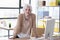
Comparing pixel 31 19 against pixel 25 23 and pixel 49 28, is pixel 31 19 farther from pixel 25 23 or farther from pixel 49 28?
pixel 49 28

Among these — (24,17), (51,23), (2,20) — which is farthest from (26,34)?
(2,20)

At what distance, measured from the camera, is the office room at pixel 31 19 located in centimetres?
287

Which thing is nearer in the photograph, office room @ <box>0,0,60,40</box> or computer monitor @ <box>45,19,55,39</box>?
computer monitor @ <box>45,19,55,39</box>

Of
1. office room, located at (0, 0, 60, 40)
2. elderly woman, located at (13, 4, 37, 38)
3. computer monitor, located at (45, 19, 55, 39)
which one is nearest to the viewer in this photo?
computer monitor, located at (45, 19, 55, 39)

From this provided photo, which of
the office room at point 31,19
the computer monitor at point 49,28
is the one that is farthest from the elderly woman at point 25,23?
the computer monitor at point 49,28

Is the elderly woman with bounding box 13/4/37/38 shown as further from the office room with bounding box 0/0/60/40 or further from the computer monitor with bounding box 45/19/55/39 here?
the computer monitor with bounding box 45/19/55/39

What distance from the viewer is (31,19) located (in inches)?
135

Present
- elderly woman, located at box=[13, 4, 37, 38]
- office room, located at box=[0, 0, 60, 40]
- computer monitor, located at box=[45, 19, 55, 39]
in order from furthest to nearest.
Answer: elderly woman, located at box=[13, 4, 37, 38] < office room, located at box=[0, 0, 60, 40] < computer monitor, located at box=[45, 19, 55, 39]

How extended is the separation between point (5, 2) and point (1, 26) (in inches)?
33.5

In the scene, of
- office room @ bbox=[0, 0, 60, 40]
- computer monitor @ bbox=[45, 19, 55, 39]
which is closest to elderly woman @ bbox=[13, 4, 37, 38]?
office room @ bbox=[0, 0, 60, 40]

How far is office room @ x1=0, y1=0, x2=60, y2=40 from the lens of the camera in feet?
9.42

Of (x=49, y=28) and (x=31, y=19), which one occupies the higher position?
Result: (x=31, y=19)

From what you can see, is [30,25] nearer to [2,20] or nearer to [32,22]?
[32,22]

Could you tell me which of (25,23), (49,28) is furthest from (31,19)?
(49,28)
